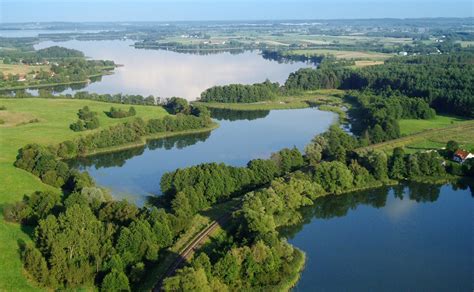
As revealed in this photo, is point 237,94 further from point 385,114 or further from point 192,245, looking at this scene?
point 192,245

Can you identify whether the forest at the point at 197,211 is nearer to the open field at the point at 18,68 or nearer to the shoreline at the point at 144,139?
the shoreline at the point at 144,139

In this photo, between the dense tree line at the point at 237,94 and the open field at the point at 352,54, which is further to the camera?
the open field at the point at 352,54

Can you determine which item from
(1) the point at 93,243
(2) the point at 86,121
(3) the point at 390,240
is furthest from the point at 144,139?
(3) the point at 390,240

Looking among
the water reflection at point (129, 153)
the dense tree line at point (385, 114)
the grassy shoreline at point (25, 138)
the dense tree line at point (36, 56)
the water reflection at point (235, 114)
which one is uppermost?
the dense tree line at point (36, 56)

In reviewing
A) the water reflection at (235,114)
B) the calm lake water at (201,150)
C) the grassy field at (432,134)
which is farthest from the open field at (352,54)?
the grassy field at (432,134)

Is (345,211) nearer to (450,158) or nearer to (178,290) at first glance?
(450,158)

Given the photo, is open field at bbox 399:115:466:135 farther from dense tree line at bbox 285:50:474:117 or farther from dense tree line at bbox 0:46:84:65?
dense tree line at bbox 0:46:84:65

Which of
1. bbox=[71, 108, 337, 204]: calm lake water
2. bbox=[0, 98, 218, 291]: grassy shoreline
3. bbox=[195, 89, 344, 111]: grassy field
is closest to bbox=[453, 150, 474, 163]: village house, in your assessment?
bbox=[71, 108, 337, 204]: calm lake water
